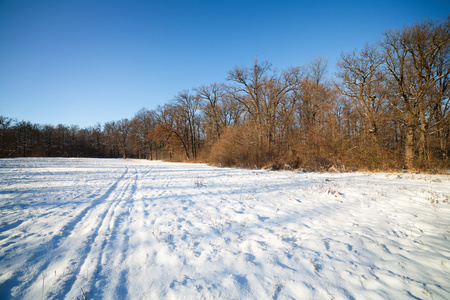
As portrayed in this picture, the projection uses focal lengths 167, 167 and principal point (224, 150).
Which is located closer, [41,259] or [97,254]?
[41,259]

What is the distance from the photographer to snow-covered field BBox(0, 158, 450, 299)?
2.06m

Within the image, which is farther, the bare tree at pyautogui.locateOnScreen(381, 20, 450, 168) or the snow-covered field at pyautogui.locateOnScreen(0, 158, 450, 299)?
the bare tree at pyautogui.locateOnScreen(381, 20, 450, 168)

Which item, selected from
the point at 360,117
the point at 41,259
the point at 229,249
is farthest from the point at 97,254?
the point at 360,117

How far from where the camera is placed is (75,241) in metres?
3.15

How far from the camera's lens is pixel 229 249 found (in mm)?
2900

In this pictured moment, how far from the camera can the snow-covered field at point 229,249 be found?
206cm

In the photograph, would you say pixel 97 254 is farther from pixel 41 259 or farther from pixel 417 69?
pixel 417 69

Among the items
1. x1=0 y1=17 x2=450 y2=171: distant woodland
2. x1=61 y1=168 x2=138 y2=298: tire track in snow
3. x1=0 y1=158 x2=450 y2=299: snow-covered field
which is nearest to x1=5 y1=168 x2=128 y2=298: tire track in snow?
x1=0 y1=158 x2=450 y2=299: snow-covered field

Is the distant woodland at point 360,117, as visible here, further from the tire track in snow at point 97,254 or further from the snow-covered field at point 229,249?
the tire track in snow at point 97,254

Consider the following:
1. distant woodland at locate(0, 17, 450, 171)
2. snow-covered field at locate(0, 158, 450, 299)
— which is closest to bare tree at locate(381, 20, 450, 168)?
distant woodland at locate(0, 17, 450, 171)

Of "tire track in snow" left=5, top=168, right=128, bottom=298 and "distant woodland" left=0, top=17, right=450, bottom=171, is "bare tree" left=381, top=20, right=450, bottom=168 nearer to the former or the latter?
"distant woodland" left=0, top=17, right=450, bottom=171

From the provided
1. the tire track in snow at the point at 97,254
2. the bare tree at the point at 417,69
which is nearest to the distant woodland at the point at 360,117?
the bare tree at the point at 417,69

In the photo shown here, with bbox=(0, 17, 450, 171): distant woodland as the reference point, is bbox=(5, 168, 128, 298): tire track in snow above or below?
below

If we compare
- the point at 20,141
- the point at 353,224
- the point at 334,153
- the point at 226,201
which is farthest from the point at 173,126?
the point at 20,141
